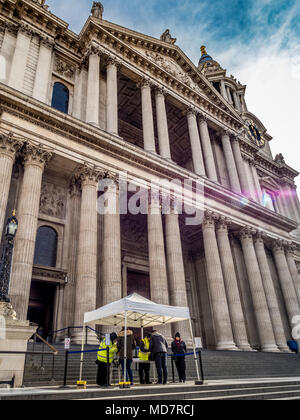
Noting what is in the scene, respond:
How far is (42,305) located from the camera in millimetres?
17062

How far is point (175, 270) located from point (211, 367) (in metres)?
6.11

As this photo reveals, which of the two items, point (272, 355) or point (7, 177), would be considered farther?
point (272, 355)

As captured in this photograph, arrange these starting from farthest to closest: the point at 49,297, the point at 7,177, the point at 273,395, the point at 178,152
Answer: the point at 178,152, the point at 49,297, the point at 7,177, the point at 273,395

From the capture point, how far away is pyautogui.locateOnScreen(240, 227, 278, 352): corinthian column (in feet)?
72.9

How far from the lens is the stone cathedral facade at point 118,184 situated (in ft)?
52.5

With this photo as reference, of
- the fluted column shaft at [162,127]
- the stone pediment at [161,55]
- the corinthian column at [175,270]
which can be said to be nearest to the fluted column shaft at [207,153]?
the stone pediment at [161,55]

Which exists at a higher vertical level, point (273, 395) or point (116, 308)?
point (116, 308)

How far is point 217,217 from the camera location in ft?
77.3

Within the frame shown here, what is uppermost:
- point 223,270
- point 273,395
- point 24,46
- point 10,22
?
point 10,22

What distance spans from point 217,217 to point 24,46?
1737 cm

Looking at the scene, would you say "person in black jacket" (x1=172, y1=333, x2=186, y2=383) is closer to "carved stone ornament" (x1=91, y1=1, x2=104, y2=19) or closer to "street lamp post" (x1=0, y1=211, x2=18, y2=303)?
"street lamp post" (x1=0, y1=211, x2=18, y2=303)

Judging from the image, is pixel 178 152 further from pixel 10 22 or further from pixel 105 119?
pixel 10 22
